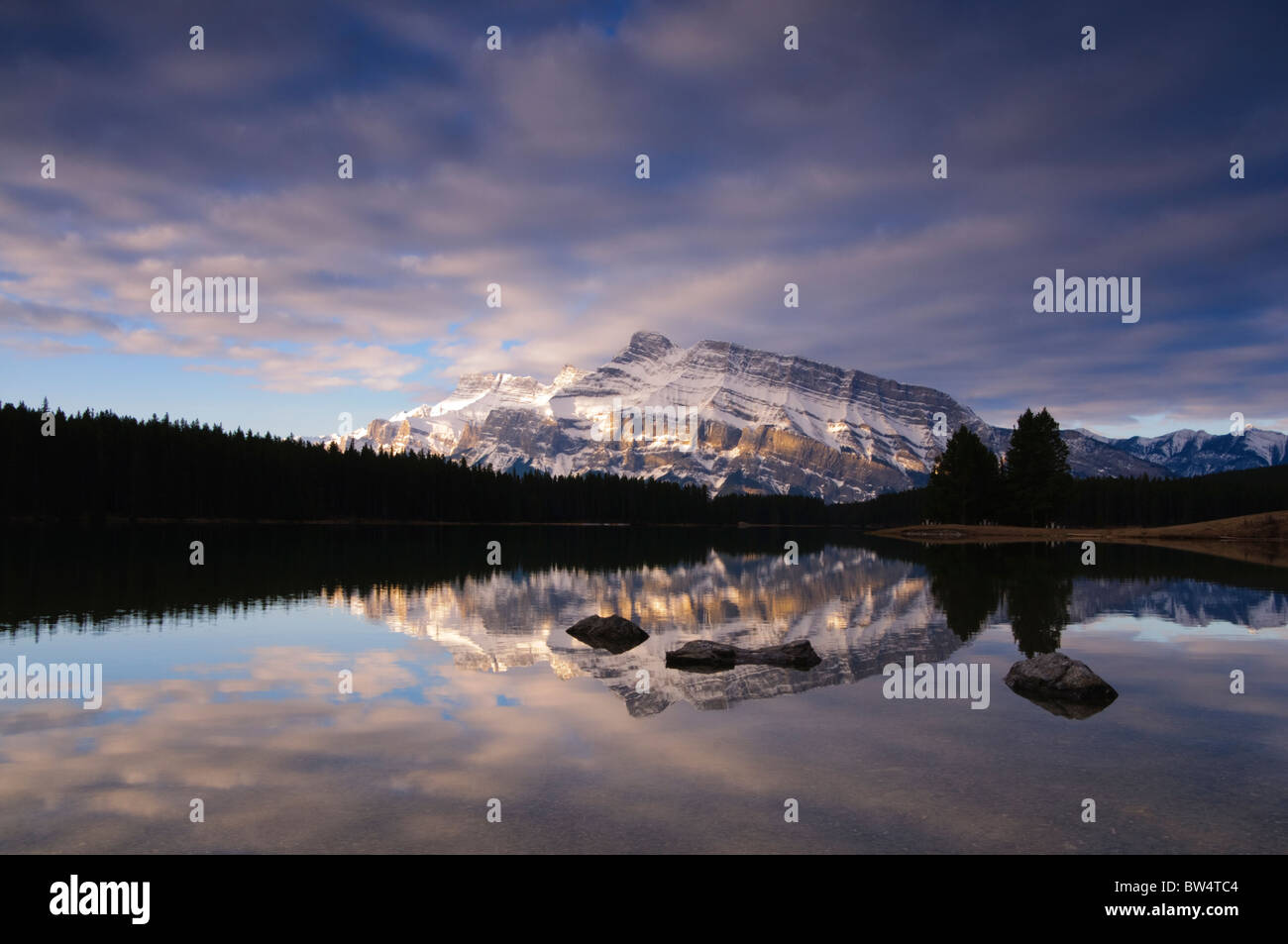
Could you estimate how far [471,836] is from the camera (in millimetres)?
11117

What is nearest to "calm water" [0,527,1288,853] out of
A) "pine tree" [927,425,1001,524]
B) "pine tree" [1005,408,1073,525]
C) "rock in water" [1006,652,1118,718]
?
"rock in water" [1006,652,1118,718]

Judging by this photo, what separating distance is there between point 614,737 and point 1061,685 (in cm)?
1194

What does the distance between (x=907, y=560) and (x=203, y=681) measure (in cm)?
6901

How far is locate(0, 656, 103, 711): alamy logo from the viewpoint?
761 inches

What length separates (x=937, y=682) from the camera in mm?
21656

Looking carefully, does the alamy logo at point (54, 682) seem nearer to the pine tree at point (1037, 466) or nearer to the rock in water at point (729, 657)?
the rock in water at point (729, 657)

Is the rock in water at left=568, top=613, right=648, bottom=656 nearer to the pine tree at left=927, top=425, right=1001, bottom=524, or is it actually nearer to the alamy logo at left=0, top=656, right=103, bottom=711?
the alamy logo at left=0, top=656, right=103, bottom=711

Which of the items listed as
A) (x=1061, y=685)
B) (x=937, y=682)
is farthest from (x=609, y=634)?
(x=1061, y=685)

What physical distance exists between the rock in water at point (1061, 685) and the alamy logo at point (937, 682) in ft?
3.51
